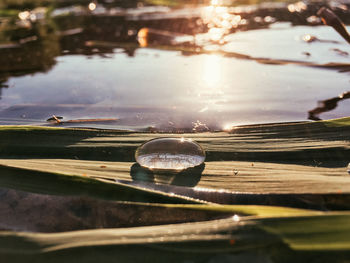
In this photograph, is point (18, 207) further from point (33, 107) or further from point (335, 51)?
point (335, 51)

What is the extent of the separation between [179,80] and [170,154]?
1.55 metres

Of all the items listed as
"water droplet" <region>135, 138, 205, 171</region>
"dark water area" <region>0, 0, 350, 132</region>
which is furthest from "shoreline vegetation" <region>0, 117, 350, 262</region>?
"dark water area" <region>0, 0, 350, 132</region>

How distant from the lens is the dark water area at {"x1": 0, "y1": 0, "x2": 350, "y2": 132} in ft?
6.52

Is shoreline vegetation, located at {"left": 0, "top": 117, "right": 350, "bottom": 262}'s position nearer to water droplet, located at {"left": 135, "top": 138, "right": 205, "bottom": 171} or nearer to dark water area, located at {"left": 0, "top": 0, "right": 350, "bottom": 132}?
water droplet, located at {"left": 135, "top": 138, "right": 205, "bottom": 171}

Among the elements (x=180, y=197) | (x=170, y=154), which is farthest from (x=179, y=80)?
(x=180, y=197)

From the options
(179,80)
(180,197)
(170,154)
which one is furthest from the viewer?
(179,80)

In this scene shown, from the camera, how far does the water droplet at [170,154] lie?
3.89 feet

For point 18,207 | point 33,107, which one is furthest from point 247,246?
point 33,107

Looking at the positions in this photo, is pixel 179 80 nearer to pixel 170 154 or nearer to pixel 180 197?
pixel 170 154

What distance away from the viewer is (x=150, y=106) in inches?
84.6

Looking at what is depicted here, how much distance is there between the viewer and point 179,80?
107 inches

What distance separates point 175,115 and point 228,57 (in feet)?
5.41

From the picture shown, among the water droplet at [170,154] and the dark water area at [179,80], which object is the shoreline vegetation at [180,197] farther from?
the dark water area at [179,80]

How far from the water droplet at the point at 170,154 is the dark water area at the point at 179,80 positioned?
1.77 ft
